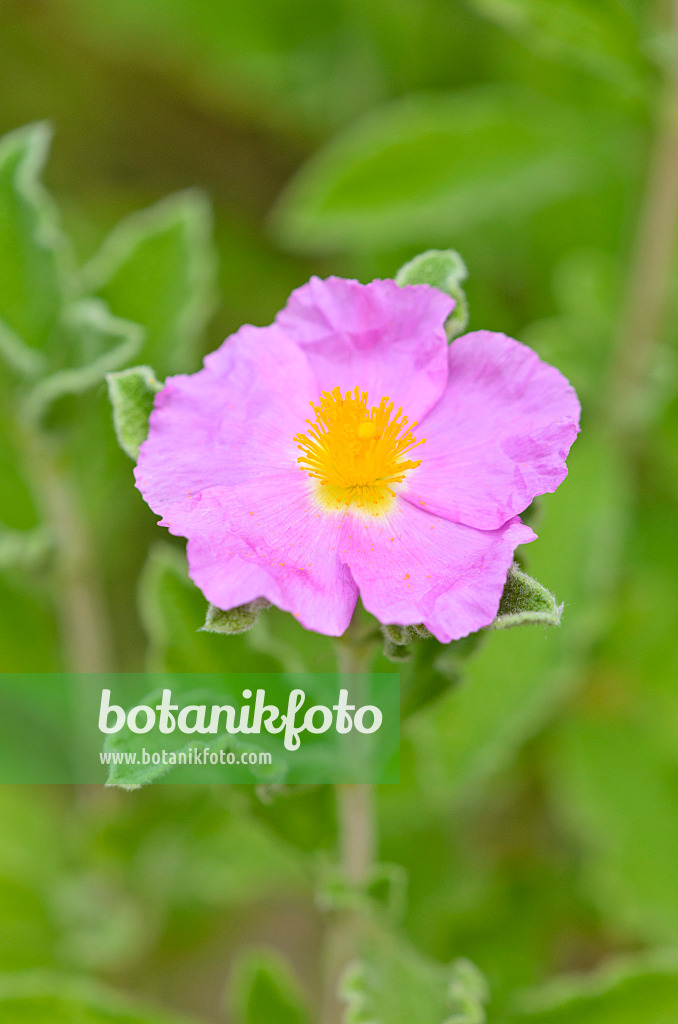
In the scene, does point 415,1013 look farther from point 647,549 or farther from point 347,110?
point 347,110

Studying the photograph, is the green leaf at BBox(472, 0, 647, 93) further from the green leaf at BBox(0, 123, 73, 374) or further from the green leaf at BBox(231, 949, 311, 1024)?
the green leaf at BBox(231, 949, 311, 1024)

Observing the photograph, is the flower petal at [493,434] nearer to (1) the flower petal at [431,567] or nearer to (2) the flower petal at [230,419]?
(1) the flower petal at [431,567]

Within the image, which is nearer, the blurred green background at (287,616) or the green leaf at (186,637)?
the green leaf at (186,637)

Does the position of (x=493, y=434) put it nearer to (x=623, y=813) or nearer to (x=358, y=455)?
(x=358, y=455)

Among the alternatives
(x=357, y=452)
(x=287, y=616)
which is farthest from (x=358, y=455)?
(x=287, y=616)

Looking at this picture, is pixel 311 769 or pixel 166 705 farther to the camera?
pixel 311 769

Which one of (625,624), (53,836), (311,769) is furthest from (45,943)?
(625,624)

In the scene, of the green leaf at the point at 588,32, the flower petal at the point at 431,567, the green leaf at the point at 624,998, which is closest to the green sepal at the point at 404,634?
the flower petal at the point at 431,567
